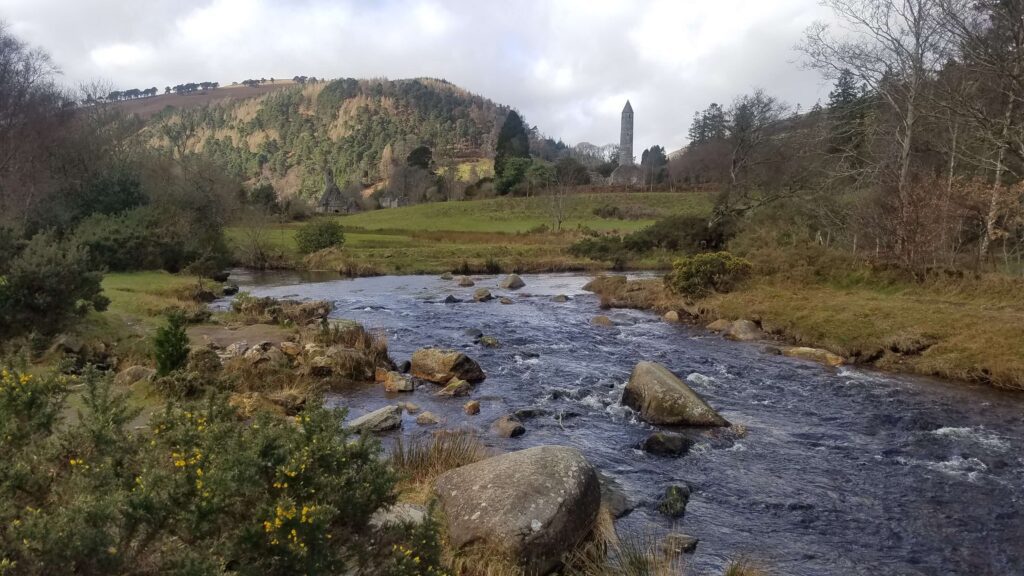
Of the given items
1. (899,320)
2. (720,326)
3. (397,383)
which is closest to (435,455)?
(397,383)

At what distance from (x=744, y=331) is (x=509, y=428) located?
13454 millimetres

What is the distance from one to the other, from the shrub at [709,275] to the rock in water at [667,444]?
1853 cm

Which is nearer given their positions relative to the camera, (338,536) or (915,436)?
(338,536)

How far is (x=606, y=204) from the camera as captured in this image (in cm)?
8631

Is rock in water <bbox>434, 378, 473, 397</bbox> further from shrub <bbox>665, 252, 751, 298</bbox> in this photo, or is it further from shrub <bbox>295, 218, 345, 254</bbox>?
shrub <bbox>295, 218, 345, 254</bbox>

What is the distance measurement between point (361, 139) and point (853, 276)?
185701 millimetres

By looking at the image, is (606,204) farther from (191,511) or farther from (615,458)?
(191,511)

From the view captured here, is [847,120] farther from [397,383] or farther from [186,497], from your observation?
[186,497]

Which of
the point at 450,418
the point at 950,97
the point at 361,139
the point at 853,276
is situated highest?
the point at 361,139

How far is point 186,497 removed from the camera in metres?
4.34

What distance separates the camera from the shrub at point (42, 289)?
1571 cm

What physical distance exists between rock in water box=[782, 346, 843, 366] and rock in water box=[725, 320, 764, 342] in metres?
2.21

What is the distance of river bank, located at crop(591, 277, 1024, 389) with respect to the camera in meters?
17.4

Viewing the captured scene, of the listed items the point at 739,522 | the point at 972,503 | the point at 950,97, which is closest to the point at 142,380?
the point at 739,522
